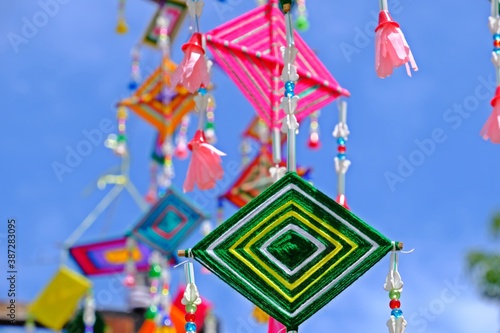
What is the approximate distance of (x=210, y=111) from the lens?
6477mm

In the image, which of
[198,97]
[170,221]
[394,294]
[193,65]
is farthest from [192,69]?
[170,221]

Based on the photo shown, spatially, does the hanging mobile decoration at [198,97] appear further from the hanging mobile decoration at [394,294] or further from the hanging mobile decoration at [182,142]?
the hanging mobile decoration at [182,142]

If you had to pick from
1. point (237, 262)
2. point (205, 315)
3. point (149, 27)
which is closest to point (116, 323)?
point (205, 315)

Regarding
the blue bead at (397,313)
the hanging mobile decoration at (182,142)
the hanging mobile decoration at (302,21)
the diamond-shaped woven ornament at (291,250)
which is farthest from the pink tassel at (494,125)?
the hanging mobile decoration at (182,142)

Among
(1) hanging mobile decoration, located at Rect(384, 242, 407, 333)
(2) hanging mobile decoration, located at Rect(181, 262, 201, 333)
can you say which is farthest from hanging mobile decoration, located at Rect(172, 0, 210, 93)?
(1) hanging mobile decoration, located at Rect(384, 242, 407, 333)

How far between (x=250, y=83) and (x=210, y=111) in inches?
122

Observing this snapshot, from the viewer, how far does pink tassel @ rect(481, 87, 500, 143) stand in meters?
2.94

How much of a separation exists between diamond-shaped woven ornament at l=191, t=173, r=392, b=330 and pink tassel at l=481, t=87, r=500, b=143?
628mm

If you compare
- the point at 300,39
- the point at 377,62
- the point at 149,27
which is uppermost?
the point at 149,27

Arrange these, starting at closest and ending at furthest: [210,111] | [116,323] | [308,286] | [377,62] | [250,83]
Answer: [308,286], [377,62], [250,83], [210,111], [116,323]

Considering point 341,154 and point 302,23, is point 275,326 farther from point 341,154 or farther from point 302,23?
point 302,23

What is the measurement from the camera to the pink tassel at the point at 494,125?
9.63ft

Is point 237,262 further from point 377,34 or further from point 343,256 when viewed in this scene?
point 377,34

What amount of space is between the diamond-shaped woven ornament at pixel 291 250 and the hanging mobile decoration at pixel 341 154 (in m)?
0.46
